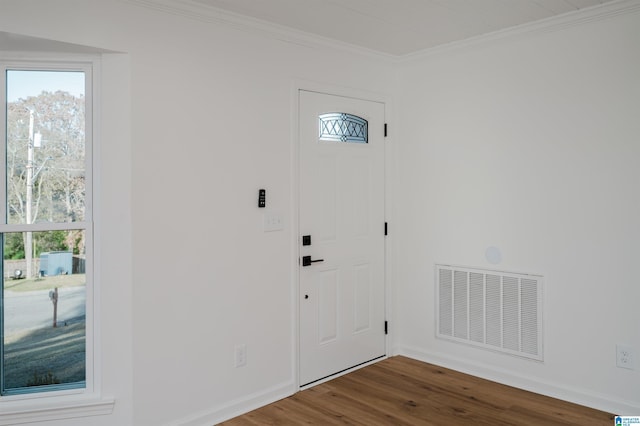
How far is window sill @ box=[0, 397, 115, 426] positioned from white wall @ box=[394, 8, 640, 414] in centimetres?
255

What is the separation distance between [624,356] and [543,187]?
120 cm

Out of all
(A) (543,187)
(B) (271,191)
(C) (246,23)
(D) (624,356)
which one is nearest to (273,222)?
(B) (271,191)

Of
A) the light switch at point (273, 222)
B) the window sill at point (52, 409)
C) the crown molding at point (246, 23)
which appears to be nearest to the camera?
the window sill at point (52, 409)

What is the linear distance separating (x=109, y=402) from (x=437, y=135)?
9.97 feet

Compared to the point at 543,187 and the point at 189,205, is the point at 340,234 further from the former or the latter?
the point at 543,187

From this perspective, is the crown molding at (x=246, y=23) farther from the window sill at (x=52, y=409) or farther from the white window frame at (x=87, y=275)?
the window sill at (x=52, y=409)

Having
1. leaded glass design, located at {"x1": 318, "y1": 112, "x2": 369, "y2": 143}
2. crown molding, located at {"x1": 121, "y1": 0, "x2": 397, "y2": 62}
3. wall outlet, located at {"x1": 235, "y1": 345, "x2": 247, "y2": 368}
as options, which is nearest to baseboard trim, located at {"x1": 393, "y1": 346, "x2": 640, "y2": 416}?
wall outlet, located at {"x1": 235, "y1": 345, "x2": 247, "y2": 368}

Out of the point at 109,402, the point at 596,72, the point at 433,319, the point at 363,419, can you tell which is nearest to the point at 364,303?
the point at 433,319

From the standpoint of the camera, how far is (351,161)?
12.8 feet

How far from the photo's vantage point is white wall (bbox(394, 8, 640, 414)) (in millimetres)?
3070

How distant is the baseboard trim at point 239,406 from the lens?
9.70ft

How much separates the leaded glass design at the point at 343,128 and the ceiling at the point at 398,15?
577 millimetres

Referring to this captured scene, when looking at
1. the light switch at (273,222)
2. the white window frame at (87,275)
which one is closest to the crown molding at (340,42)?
the white window frame at (87,275)

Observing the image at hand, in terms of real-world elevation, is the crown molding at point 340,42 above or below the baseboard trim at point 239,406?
above
